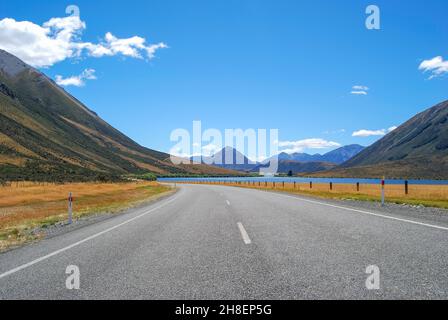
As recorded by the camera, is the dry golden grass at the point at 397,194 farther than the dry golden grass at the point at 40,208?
Yes

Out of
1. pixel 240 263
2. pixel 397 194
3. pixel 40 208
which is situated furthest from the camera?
pixel 397 194

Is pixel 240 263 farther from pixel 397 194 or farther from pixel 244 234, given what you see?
pixel 397 194

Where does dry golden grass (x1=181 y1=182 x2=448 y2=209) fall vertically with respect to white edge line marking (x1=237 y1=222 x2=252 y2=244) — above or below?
above

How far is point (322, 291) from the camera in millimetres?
4660

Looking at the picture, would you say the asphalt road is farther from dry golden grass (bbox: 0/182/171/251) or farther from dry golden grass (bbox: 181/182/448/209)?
dry golden grass (bbox: 181/182/448/209)

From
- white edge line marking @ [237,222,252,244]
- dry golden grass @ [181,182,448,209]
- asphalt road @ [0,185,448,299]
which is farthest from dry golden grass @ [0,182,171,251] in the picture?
dry golden grass @ [181,182,448,209]

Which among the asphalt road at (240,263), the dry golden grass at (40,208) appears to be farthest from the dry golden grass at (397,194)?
the dry golden grass at (40,208)

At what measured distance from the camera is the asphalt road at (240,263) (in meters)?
4.76

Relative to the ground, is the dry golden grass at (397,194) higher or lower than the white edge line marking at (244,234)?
higher

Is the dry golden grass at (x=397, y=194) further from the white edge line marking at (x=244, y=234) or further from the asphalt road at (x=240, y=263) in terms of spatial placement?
the white edge line marking at (x=244, y=234)

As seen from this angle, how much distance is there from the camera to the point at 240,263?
6250 millimetres

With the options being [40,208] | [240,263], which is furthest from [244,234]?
[40,208]

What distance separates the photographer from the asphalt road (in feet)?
15.6
